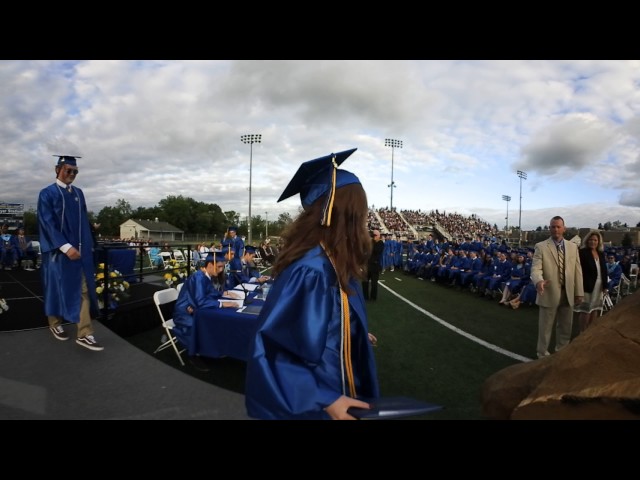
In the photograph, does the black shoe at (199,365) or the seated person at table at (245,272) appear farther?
the seated person at table at (245,272)

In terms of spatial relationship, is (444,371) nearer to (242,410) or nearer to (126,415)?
(242,410)

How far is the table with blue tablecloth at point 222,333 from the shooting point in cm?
374

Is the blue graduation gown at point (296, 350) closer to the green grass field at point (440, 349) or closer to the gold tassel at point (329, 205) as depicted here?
the gold tassel at point (329, 205)

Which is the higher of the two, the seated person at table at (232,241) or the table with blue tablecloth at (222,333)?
the seated person at table at (232,241)

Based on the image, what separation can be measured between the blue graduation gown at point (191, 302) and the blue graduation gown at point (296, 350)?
316 centimetres

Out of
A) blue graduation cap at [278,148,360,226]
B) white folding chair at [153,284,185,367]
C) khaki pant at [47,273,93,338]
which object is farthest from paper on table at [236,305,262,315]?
blue graduation cap at [278,148,360,226]

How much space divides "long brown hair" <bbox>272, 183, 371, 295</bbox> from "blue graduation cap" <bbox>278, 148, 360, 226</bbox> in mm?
35

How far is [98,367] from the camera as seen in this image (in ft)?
11.0

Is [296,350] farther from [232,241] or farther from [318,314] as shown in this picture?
[232,241]

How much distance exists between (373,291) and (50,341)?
7.16m

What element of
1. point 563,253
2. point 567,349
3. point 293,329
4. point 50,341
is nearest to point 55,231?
point 50,341

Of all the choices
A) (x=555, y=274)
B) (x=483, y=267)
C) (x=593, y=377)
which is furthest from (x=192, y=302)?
(x=483, y=267)

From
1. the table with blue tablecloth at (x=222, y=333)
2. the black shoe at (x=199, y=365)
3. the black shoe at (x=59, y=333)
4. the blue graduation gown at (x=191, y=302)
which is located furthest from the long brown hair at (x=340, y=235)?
the black shoe at (x=59, y=333)

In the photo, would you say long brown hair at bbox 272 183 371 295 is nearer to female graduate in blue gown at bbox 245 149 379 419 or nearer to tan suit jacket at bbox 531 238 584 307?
female graduate in blue gown at bbox 245 149 379 419
